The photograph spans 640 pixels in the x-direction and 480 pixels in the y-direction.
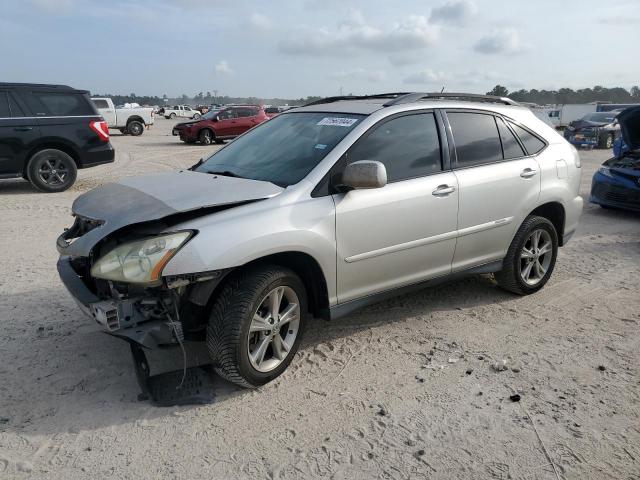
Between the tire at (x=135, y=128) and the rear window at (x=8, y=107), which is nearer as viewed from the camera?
the rear window at (x=8, y=107)

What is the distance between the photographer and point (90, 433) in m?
2.89

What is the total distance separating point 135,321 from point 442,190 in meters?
2.35

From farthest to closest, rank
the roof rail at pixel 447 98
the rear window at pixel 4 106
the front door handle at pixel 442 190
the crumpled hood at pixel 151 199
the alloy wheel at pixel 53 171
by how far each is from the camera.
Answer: the alloy wheel at pixel 53 171, the rear window at pixel 4 106, the roof rail at pixel 447 98, the front door handle at pixel 442 190, the crumpled hood at pixel 151 199

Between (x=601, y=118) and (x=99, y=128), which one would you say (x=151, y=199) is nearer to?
(x=99, y=128)

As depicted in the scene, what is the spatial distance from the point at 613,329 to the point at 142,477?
3.59 m

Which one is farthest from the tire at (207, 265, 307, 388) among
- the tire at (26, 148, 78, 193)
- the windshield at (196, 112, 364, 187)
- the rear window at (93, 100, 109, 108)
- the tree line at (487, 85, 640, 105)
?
the tree line at (487, 85, 640, 105)

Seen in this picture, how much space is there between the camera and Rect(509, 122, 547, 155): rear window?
477cm

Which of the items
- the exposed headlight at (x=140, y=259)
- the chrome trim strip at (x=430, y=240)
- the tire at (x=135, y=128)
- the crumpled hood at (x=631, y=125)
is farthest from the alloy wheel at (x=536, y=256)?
the tire at (x=135, y=128)

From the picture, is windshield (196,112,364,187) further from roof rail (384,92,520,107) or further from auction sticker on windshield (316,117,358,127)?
roof rail (384,92,520,107)

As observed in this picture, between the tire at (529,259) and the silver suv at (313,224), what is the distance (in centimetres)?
1

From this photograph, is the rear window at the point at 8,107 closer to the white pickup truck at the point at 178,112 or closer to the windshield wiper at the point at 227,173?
the windshield wiper at the point at 227,173

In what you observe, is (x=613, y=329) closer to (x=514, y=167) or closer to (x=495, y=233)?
(x=495, y=233)

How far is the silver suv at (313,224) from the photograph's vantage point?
9.93 feet

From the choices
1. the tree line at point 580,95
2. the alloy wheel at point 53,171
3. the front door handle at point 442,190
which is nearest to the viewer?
the front door handle at point 442,190
